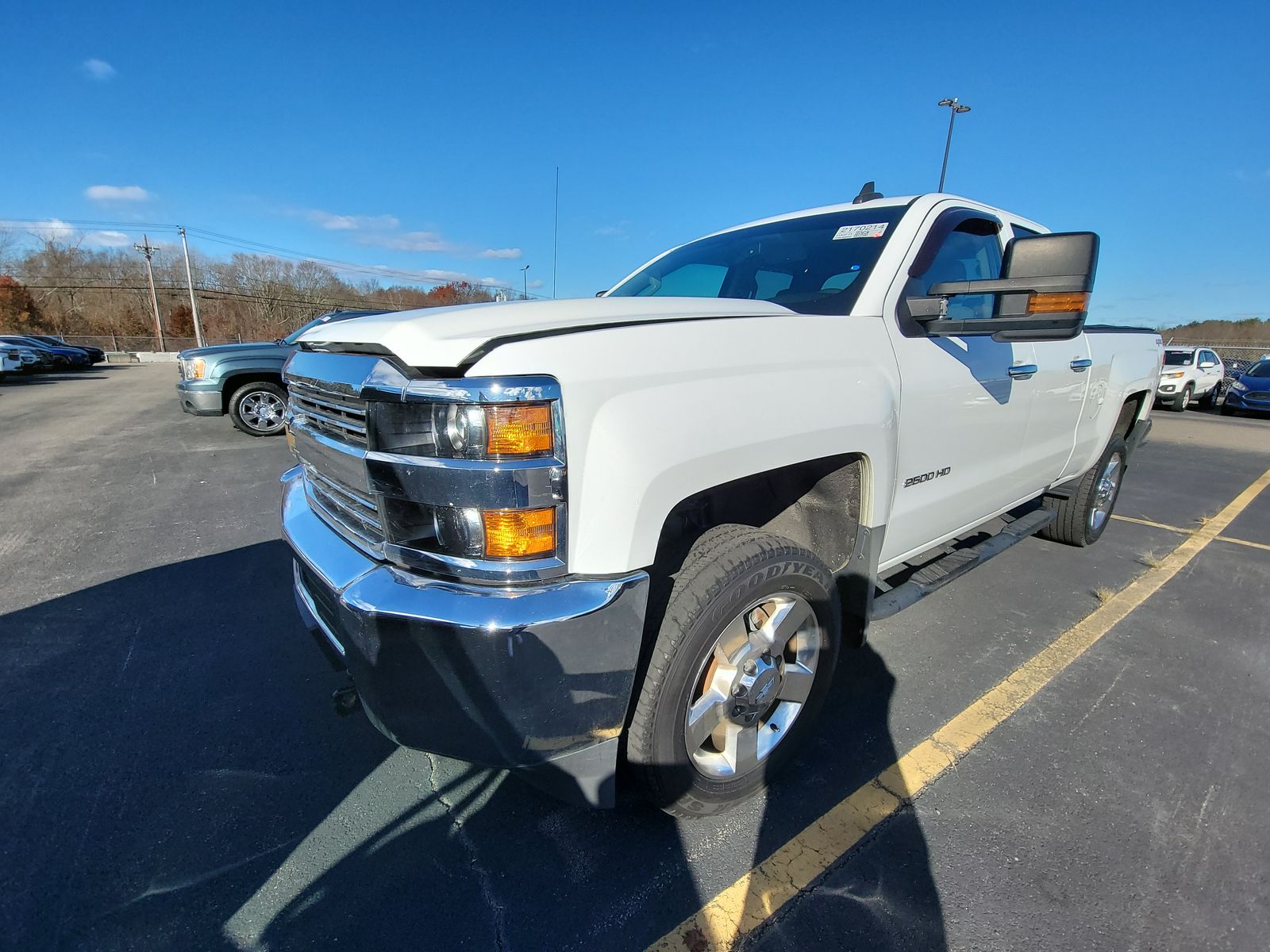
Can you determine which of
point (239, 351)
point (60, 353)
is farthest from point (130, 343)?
point (239, 351)

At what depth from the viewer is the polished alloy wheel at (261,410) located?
848cm

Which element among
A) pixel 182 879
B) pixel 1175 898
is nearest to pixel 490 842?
pixel 182 879

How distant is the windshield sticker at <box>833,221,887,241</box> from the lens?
2523 millimetres

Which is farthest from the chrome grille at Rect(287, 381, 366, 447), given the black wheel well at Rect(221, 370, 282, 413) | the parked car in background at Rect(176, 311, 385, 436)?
the black wheel well at Rect(221, 370, 282, 413)

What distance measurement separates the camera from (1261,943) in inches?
63.3

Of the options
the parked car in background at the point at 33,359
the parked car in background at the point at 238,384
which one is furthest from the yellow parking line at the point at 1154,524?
the parked car in background at the point at 33,359

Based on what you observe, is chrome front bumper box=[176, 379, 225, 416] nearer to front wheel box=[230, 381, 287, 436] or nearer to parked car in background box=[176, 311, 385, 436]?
parked car in background box=[176, 311, 385, 436]

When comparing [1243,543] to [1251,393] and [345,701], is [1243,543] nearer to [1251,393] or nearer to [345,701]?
[345,701]

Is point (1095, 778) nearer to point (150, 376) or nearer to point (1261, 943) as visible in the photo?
point (1261, 943)

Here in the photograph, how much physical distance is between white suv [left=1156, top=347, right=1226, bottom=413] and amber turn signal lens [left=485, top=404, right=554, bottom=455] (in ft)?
64.7

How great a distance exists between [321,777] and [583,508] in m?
1.58

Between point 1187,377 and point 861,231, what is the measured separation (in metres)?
19.8

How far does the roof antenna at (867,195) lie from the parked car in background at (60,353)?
3292 centimetres

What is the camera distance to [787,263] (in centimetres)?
277
